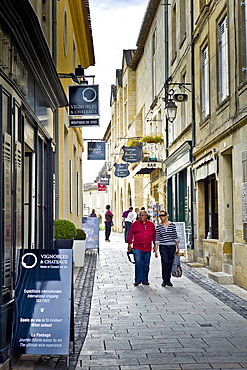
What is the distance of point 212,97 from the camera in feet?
52.6

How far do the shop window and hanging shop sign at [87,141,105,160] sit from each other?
37.1ft

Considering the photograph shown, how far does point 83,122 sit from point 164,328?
8.84m

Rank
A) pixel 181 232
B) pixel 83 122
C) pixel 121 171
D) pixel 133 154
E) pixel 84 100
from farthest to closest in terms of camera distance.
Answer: pixel 121 171, pixel 133 154, pixel 181 232, pixel 83 122, pixel 84 100

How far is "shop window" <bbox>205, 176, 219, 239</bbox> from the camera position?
16.9 m

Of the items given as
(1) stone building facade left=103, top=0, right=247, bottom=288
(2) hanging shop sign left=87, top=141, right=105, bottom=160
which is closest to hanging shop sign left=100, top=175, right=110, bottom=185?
(1) stone building facade left=103, top=0, right=247, bottom=288

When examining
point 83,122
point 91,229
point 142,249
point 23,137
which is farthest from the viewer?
point 91,229

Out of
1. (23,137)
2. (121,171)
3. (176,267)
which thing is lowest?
(176,267)

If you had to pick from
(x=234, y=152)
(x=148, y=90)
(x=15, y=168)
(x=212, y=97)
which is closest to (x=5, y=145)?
(x=15, y=168)

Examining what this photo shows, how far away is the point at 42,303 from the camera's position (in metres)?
6.39

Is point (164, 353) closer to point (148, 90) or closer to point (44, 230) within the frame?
point (44, 230)

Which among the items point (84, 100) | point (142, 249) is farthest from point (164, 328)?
point (84, 100)

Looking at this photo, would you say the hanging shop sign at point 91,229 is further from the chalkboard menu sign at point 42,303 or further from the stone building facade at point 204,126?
the chalkboard menu sign at point 42,303

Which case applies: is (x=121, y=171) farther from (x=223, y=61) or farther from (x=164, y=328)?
(x=164, y=328)

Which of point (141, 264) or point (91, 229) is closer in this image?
point (141, 264)
